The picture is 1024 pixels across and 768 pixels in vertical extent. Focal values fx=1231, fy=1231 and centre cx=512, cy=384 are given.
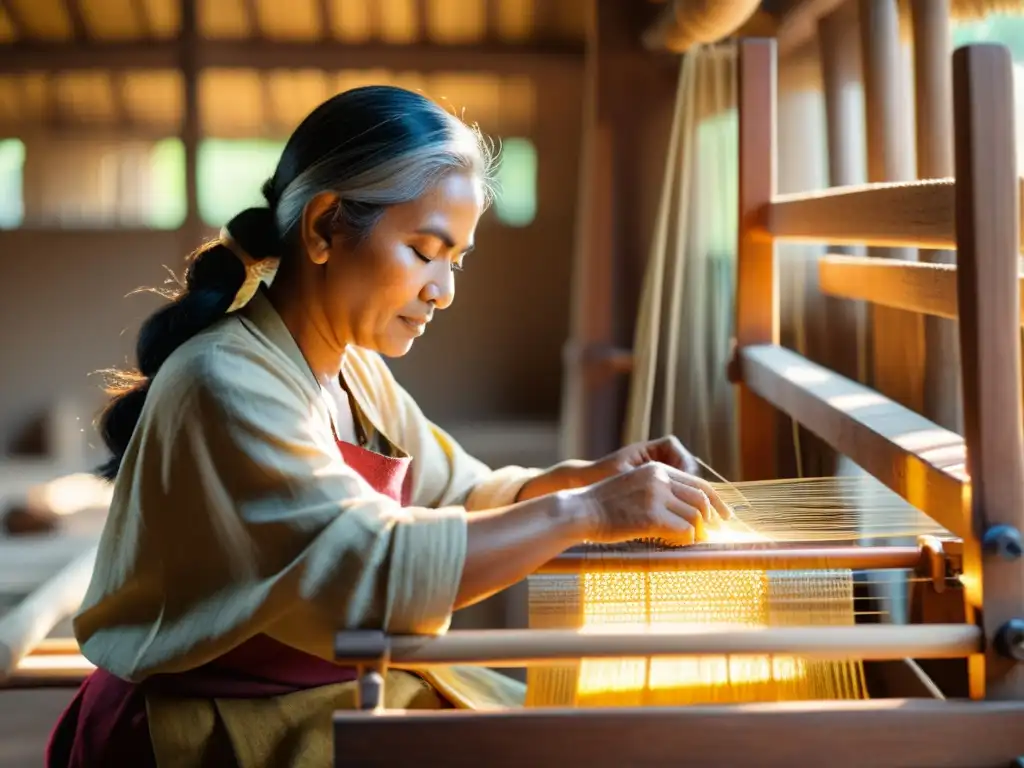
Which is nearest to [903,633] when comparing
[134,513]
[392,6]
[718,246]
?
[134,513]

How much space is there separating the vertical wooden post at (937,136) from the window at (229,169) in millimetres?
4799

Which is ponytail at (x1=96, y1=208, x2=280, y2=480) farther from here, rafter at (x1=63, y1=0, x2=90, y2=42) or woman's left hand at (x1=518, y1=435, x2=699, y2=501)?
rafter at (x1=63, y1=0, x2=90, y2=42)

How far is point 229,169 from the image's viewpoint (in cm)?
663

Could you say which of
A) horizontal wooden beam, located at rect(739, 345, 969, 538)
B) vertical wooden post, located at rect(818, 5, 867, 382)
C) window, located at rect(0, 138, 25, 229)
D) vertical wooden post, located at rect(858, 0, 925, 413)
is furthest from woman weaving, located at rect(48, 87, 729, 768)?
window, located at rect(0, 138, 25, 229)

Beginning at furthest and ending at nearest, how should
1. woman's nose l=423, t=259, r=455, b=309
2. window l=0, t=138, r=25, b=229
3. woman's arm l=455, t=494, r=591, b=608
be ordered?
window l=0, t=138, r=25, b=229 → woman's nose l=423, t=259, r=455, b=309 → woman's arm l=455, t=494, r=591, b=608

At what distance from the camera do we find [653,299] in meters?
3.84

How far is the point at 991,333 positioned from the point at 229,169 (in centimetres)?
592

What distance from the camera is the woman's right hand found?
1301 mm

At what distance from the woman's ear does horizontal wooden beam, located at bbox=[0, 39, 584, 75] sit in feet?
16.5

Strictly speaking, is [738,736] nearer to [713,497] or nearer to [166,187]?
[713,497]

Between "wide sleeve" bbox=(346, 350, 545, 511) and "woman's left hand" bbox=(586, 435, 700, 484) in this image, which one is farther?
"wide sleeve" bbox=(346, 350, 545, 511)

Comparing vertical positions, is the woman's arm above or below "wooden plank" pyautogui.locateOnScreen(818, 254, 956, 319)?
below

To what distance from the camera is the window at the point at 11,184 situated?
6.61m

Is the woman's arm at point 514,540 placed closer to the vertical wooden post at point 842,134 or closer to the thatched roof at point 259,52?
the vertical wooden post at point 842,134
